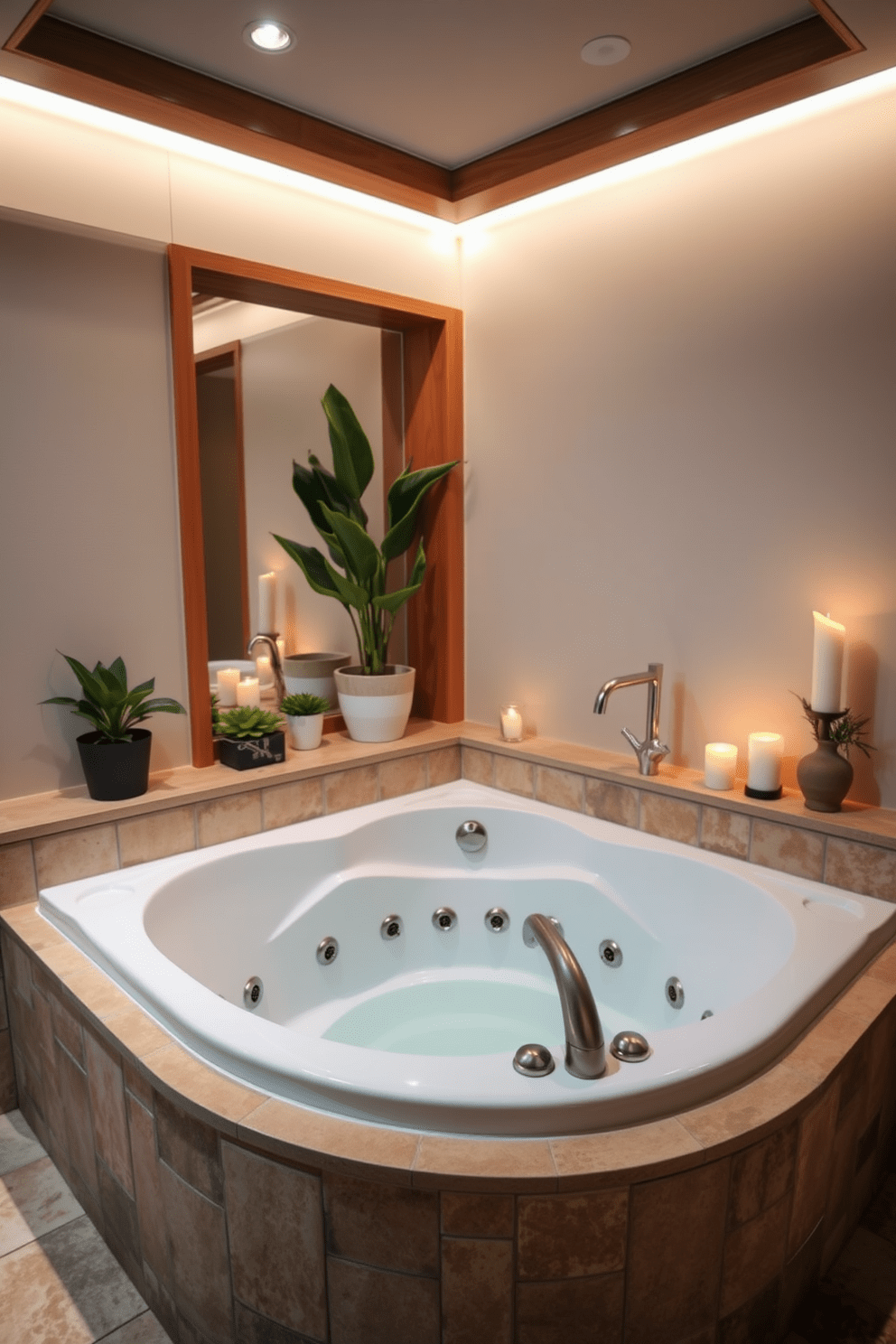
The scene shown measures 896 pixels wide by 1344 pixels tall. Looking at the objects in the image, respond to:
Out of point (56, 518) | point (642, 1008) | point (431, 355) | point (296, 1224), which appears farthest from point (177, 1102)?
point (431, 355)

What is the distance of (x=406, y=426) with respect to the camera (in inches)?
115

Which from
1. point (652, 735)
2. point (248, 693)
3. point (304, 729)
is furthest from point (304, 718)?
point (652, 735)

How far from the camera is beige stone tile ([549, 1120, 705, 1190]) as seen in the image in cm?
117

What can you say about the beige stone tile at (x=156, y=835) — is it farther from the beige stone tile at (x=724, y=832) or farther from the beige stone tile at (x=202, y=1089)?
the beige stone tile at (x=724, y=832)

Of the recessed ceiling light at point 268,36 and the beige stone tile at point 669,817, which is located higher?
the recessed ceiling light at point 268,36

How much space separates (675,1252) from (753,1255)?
0.58 feet

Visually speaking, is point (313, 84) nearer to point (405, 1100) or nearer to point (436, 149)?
point (436, 149)

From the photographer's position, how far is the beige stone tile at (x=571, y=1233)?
1.17m

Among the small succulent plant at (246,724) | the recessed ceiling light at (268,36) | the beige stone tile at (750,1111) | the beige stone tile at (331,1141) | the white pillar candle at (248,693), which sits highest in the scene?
the recessed ceiling light at (268,36)

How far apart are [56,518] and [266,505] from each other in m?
0.71

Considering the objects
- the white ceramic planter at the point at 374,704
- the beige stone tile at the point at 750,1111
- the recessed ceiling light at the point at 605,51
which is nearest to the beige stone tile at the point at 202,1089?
the beige stone tile at the point at 750,1111

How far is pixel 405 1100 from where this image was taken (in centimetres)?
125

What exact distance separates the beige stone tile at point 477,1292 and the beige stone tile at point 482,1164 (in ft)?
0.29

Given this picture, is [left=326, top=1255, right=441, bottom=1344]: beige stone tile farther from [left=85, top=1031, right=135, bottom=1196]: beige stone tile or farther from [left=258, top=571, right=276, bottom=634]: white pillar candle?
[left=258, top=571, right=276, bottom=634]: white pillar candle
